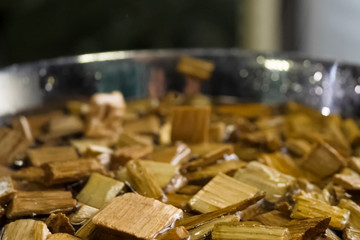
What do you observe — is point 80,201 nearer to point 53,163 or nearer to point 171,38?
point 53,163

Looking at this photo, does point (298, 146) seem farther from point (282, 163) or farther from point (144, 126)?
point (144, 126)

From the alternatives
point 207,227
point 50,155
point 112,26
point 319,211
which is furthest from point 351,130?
point 112,26

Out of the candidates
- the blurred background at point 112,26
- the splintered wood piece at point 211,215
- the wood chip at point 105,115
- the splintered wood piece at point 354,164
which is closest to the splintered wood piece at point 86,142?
the wood chip at point 105,115

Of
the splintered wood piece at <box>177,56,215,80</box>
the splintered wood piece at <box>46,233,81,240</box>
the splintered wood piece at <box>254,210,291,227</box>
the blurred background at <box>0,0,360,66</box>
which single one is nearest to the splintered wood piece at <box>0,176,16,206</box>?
the splintered wood piece at <box>46,233,81,240</box>

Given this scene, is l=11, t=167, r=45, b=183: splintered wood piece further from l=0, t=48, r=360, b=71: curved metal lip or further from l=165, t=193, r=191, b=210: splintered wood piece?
l=0, t=48, r=360, b=71: curved metal lip

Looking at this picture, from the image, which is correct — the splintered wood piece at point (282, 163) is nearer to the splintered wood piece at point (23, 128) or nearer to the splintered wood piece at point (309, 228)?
the splintered wood piece at point (309, 228)
